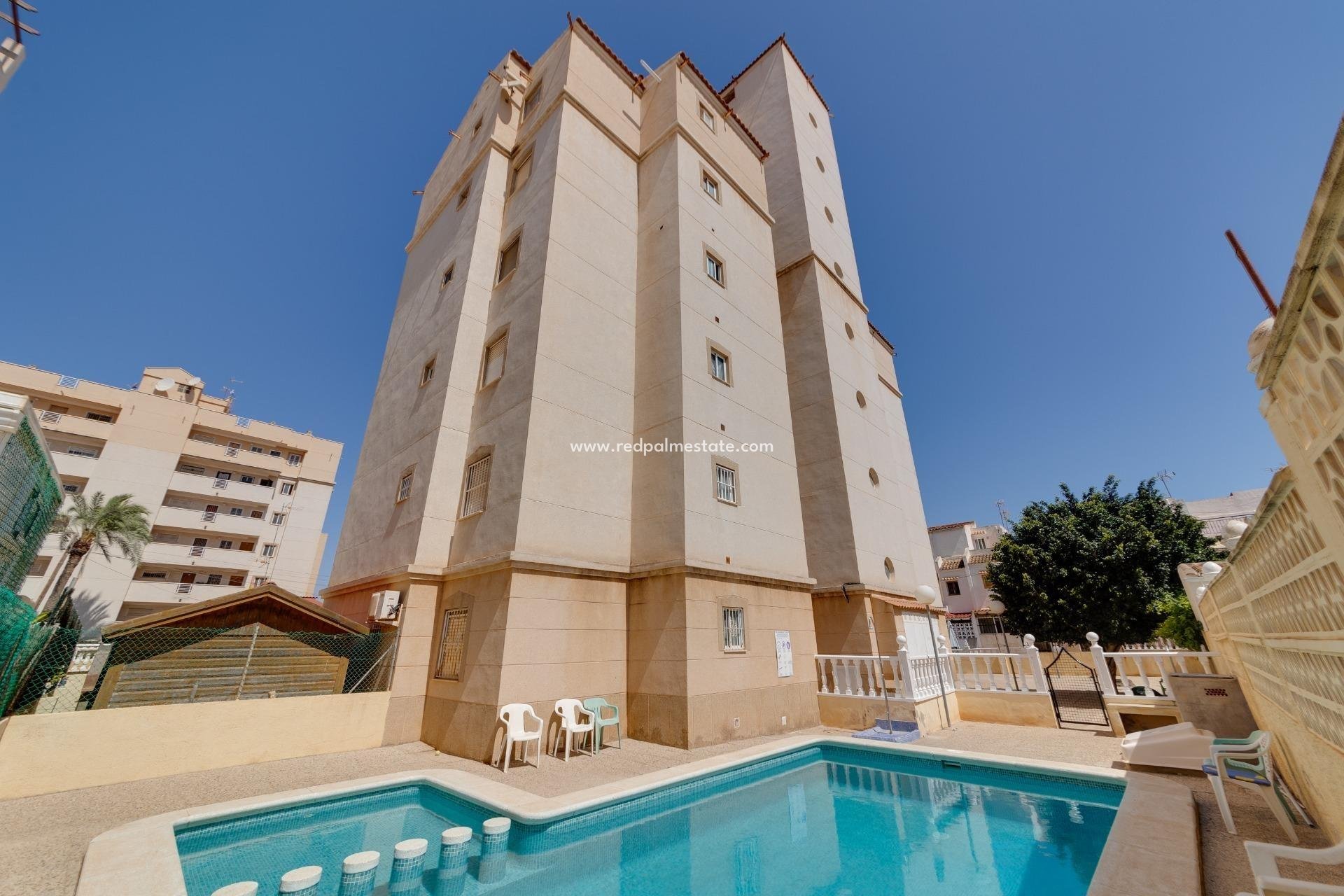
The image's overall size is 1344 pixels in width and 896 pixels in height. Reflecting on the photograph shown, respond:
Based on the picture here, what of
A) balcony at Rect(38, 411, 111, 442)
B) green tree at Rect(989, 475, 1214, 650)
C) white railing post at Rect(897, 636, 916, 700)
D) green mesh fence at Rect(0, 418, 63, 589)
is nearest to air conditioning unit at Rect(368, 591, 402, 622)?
green mesh fence at Rect(0, 418, 63, 589)

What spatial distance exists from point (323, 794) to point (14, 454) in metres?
7.83

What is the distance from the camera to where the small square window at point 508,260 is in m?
14.1

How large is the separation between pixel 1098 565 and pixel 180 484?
52305mm

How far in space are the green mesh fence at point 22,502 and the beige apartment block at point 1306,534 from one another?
12609 millimetres

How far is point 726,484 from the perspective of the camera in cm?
1233

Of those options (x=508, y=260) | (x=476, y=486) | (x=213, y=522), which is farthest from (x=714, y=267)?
(x=213, y=522)

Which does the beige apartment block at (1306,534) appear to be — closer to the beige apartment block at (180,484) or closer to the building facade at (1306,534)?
the building facade at (1306,534)

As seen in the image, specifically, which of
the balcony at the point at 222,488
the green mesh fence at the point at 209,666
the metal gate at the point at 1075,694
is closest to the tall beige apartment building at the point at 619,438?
the green mesh fence at the point at 209,666

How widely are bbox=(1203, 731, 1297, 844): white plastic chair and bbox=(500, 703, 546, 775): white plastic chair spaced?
8.76 m

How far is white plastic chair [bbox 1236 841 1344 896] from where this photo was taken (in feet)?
8.01

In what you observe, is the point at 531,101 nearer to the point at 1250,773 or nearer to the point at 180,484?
the point at 1250,773

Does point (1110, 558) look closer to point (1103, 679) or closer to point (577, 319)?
point (1103, 679)

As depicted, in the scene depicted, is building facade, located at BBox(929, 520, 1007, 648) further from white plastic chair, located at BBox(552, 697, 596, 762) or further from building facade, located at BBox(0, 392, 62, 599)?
building facade, located at BBox(0, 392, 62, 599)

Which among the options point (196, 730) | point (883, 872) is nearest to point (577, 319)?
point (196, 730)
